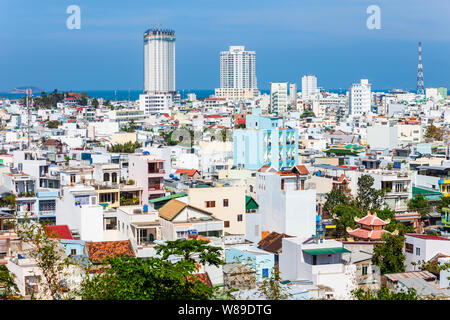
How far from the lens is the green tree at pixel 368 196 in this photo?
888cm

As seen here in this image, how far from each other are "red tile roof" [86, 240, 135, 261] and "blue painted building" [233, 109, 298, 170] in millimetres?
7351

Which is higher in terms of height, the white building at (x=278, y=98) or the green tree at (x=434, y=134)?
the white building at (x=278, y=98)

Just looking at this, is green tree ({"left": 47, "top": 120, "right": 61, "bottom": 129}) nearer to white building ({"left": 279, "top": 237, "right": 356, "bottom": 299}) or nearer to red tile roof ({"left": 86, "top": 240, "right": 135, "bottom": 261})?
red tile roof ({"left": 86, "top": 240, "right": 135, "bottom": 261})

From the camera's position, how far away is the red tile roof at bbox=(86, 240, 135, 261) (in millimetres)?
5623

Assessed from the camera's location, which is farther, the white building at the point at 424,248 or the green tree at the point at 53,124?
the green tree at the point at 53,124

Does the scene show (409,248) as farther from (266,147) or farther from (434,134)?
(434,134)

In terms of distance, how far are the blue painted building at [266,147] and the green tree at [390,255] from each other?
7225 mm

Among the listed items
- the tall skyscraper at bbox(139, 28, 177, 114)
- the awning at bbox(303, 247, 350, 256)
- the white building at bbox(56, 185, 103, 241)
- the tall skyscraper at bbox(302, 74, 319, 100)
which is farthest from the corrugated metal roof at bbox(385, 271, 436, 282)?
the tall skyscraper at bbox(302, 74, 319, 100)

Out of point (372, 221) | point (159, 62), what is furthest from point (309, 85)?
point (372, 221)

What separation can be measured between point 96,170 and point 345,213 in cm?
331

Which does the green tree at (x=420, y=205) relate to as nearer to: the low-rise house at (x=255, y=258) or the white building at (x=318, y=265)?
the white building at (x=318, y=265)

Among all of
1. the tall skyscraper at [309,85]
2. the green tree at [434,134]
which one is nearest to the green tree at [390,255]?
the green tree at [434,134]
